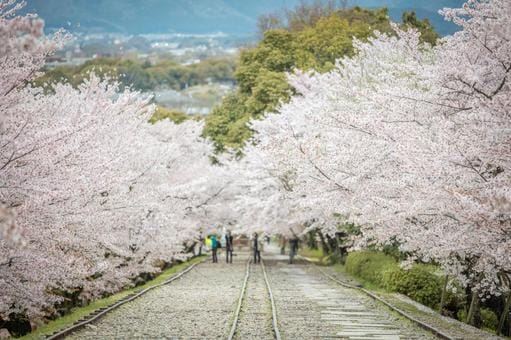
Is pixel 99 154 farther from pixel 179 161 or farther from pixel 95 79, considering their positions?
pixel 179 161

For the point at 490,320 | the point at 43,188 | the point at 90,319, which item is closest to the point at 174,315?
the point at 90,319

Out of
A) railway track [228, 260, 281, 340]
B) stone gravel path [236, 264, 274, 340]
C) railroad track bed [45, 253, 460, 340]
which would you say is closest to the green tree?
railroad track bed [45, 253, 460, 340]

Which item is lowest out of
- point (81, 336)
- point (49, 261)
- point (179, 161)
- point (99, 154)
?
point (81, 336)

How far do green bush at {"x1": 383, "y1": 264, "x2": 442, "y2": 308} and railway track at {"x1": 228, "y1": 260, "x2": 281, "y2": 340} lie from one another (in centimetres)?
419

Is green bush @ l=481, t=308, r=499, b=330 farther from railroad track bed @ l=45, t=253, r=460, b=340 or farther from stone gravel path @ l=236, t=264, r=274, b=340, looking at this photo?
stone gravel path @ l=236, t=264, r=274, b=340

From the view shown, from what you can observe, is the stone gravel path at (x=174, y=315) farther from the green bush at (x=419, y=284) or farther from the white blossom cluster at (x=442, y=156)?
the green bush at (x=419, y=284)

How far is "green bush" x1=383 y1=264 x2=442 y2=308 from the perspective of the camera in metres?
22.2

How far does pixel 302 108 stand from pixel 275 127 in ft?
9.60

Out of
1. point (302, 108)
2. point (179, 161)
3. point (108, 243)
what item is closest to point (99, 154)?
point (108, 243)

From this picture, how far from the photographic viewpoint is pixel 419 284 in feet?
74.0

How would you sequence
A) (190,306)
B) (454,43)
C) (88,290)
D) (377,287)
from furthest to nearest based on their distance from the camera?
1. (377,287)
2. (88,290)
3. (190,306)
4. (454,43)

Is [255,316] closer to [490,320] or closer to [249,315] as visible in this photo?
[249,315]

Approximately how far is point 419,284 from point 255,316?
7.80 m

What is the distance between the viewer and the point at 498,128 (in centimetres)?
1167
